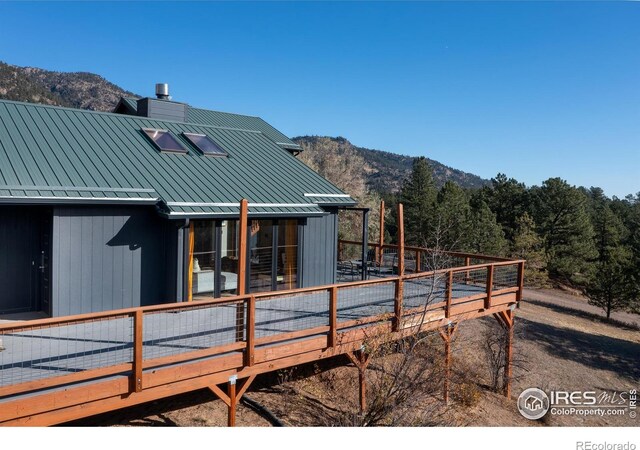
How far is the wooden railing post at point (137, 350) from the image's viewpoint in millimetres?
5367

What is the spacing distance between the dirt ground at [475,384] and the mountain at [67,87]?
58480mm

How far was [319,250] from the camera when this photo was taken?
36.6ft

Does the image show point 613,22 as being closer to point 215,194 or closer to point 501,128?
point 215,194

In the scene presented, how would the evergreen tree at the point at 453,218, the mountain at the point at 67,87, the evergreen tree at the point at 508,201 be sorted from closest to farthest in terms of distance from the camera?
the evergreen tree at the point at 453,218
the evergreen tree at the point at 508,201
the mountain at the point at 67,87

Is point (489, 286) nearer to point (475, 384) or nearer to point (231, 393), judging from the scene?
point (475, 384)

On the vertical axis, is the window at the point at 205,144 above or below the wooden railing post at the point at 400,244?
above

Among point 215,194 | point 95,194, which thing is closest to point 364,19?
point 215,194

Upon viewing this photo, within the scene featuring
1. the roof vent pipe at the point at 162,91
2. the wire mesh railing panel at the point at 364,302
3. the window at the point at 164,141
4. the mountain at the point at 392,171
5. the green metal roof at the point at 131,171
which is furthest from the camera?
the mountain at the point at 392,171

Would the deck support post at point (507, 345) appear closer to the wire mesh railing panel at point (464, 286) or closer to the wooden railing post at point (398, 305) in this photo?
the wire mesh railing panel at point (464, 286)

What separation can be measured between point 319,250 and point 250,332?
15.9 ft

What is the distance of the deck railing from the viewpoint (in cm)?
538

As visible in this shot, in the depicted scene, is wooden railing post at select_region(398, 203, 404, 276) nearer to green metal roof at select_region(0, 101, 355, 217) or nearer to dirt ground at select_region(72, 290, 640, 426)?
green metal roof at select_region(0, 101, 355, 217)

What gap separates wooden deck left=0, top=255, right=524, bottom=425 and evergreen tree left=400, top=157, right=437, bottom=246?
24242mm

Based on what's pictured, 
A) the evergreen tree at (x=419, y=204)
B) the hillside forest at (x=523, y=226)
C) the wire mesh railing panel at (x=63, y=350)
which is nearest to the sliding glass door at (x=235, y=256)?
the wire mesh railing panel at (x=63, y=350)
